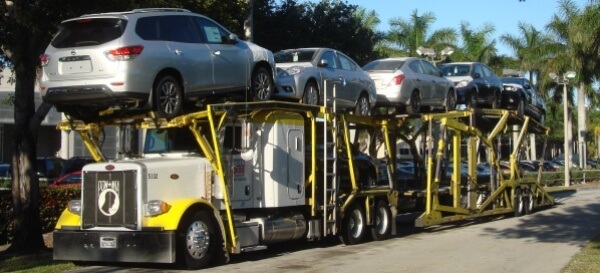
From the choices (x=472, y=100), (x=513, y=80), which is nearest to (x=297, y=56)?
(x=472, y=100)

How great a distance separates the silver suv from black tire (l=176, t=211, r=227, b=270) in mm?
1659

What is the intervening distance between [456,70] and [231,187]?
451 inches

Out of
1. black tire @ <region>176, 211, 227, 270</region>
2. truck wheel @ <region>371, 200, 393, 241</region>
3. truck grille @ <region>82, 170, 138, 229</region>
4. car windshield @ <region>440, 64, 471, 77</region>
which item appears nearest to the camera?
black tire @ <region>176, 211, 227, 270</region>

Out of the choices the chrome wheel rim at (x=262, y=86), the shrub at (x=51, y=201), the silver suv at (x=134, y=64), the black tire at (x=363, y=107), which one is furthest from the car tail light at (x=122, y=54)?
the shrub at (x=51, y=201)

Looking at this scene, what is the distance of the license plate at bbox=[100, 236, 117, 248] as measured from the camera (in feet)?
40.8

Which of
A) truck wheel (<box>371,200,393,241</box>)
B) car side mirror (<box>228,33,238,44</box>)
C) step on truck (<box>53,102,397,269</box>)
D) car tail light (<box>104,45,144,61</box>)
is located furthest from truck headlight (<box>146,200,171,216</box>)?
truck wheel (<box>371,200,393,241</box>)

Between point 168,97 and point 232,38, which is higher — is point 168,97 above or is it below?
below

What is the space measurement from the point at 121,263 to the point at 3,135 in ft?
110

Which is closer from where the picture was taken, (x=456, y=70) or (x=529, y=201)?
(x=456, y=70)

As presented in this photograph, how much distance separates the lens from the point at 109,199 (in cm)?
1274

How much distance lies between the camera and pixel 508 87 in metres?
24.4

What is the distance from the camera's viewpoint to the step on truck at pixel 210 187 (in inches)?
490

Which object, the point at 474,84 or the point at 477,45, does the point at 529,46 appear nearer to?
the point at 477,45

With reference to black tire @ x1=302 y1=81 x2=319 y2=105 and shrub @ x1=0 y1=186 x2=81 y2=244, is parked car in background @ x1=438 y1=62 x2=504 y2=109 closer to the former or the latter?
black tire @ x1=302 y1=81 x2=319 y2=105
